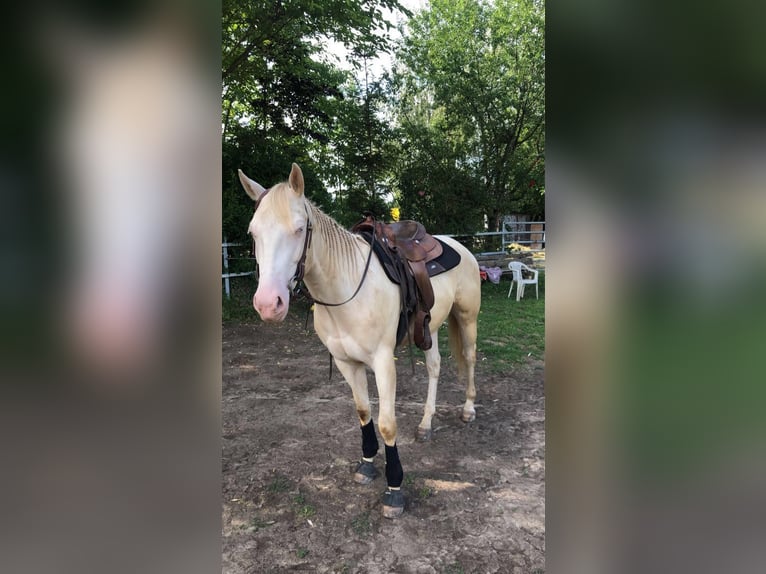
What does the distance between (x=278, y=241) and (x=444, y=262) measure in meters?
1.83

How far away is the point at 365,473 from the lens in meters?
2.78

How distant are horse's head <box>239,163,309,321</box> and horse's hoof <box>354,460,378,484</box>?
1555 mm

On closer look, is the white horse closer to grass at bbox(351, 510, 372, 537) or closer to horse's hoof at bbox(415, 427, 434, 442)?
grass at bbox(351, 510, 372, 537)

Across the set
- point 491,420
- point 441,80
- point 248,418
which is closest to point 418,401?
point 491,420

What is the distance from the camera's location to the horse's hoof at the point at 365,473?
108 inches

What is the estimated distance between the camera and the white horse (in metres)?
1.75

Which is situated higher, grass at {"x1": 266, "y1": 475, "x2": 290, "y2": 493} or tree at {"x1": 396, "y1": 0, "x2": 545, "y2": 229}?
tree at {"x1": 396, "y1": 0, "x2": 545, "y2": 229}

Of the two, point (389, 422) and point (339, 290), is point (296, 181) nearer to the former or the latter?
point (339, 290)
